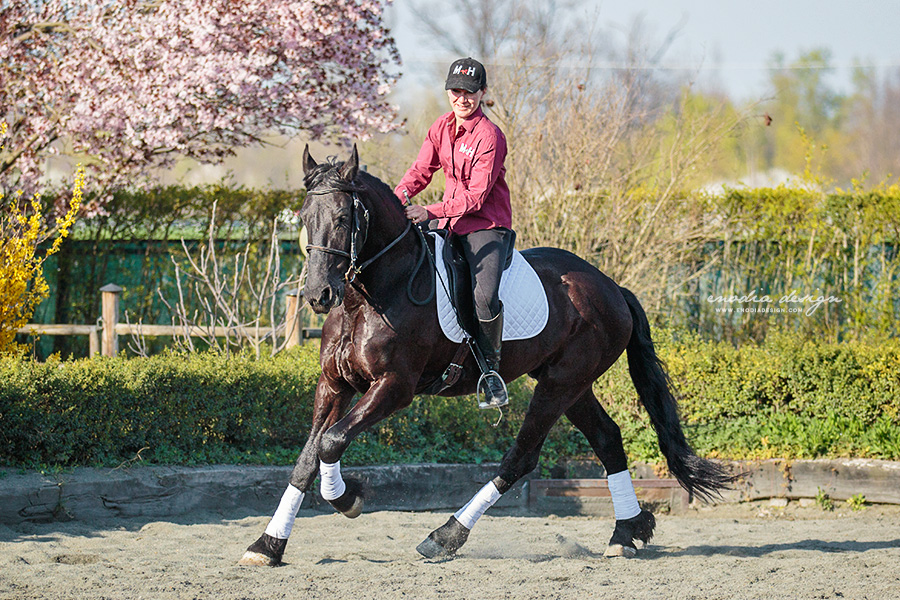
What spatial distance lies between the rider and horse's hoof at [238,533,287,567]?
4.53ft

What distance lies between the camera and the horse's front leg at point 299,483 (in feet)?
16.2

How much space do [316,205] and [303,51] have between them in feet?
17.9

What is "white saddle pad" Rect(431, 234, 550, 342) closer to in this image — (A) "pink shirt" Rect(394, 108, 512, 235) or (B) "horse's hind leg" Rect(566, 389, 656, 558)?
(A) "pink shirt" Rect(394, 108, 512, 235)

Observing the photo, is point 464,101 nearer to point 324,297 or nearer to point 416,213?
point 416,213

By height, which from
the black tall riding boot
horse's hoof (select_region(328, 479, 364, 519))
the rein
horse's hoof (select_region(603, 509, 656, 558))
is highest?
the rein

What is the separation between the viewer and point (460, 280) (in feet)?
17.2

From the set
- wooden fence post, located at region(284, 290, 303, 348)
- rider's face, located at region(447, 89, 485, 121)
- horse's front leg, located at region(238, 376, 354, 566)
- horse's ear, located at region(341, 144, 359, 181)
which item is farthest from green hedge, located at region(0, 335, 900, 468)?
rider's face, located at region(447, 89, 485, 121)

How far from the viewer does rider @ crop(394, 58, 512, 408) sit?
5133mm

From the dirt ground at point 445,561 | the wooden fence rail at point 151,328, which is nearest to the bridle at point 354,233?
the dirt ground at point 445,561

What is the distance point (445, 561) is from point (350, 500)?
2.24 feet

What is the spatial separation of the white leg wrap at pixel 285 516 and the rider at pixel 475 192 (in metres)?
1.18

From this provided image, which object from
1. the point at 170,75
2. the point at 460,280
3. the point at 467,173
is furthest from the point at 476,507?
the point at 170,75

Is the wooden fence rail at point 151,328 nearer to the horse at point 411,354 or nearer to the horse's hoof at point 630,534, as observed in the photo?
the horse at point 411,354

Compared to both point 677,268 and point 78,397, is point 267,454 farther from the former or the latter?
point 677,268
